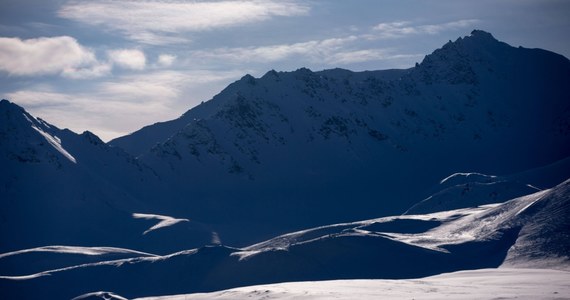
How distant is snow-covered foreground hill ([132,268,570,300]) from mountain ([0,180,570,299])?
1443 cm

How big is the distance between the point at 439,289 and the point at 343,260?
34.7 meters

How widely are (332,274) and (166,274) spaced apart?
77.0 feet

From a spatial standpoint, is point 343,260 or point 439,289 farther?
point 343,260

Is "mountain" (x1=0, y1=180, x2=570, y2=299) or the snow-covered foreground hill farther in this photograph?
"mountain" (x1=0, y1=180, x2=570, y2=299)

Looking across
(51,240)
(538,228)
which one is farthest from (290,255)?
(51,240)

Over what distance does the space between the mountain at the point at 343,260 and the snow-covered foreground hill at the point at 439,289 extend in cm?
1443

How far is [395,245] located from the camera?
121 meters

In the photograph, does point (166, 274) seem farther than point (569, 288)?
Yes

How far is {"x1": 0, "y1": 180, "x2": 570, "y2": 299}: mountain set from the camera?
369 feet

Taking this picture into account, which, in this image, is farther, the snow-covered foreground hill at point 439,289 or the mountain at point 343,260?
the mountain at point 343,260

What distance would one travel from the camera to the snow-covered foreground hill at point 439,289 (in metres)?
76.6

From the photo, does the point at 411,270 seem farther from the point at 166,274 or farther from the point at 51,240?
the point at 51,240

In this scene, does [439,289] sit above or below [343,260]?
above

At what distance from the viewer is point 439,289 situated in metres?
84.0
